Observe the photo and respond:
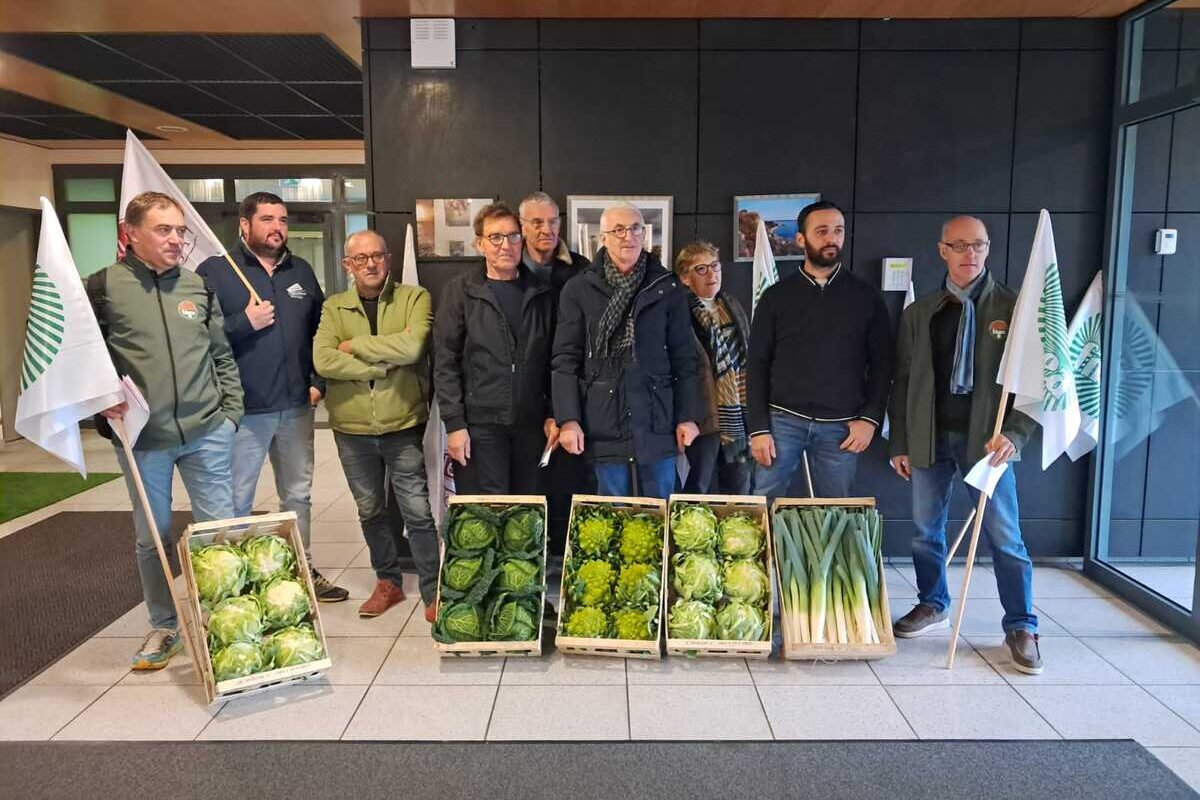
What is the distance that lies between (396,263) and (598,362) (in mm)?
1576

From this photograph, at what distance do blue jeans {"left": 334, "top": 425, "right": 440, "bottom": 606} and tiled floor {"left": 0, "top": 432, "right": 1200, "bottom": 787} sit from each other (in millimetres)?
334

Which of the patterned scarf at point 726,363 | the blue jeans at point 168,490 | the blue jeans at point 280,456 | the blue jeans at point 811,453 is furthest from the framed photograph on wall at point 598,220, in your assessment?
the blue jeans at point 168,490

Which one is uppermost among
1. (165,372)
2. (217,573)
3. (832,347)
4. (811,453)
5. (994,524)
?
(832,347)

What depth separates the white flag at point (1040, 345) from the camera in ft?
9.49

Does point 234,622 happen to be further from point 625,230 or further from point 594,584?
point 625,230

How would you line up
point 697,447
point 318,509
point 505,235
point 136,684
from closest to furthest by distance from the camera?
point 136,684
point 505,235
point 697,447
point 318,509

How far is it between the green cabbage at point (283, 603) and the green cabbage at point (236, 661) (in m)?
0.14

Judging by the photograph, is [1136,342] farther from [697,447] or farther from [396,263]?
[396,263]

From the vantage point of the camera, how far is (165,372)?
9.47ft

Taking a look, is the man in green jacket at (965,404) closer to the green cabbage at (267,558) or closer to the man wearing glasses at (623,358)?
the man wearing glasses at (623,358)

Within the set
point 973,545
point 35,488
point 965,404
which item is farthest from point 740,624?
point 35,488

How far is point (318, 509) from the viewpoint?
553 cm

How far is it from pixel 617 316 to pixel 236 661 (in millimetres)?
1852

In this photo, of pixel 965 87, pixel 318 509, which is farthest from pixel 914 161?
pixel 318 509
